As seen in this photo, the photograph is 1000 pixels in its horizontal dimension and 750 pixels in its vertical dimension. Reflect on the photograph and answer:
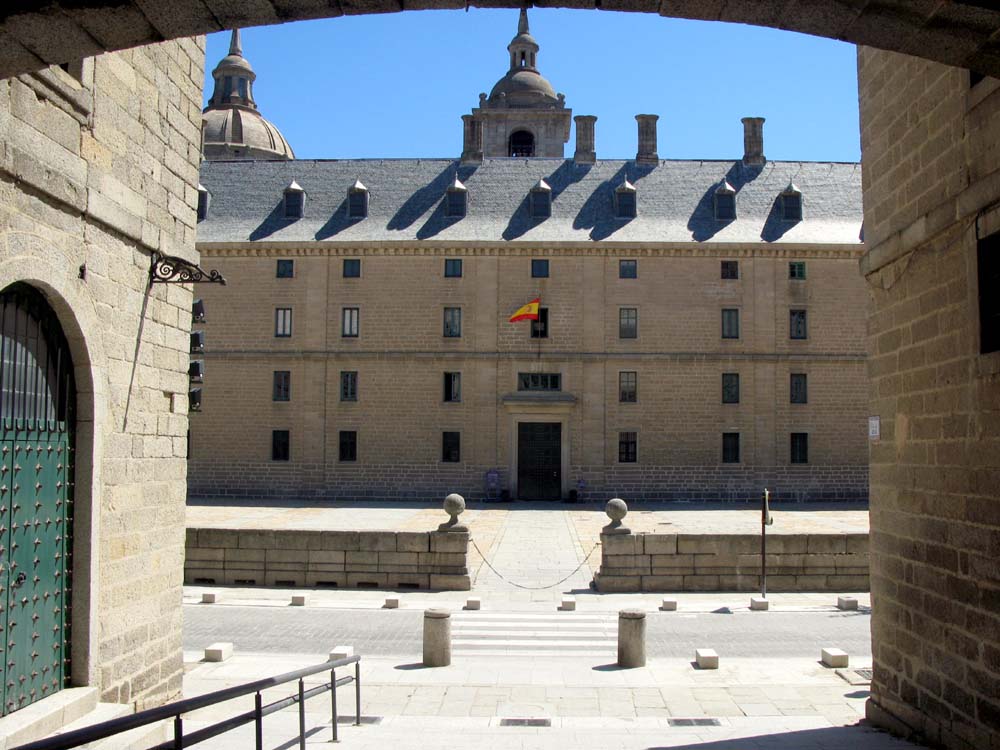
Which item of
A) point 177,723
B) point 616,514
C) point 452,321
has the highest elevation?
point 452,321

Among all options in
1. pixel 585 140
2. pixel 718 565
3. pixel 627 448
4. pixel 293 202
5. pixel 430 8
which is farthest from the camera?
pixel 585 140

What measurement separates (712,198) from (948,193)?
30384 millimetres

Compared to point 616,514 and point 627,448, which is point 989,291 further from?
point 627,448

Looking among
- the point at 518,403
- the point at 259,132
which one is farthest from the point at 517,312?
the point at 259,132

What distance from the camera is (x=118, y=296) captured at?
773cm

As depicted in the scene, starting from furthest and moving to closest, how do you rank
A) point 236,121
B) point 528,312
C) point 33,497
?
point 236,121
point 528,312
point 33,497

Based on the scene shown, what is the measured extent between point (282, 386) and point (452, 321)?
6803 mm

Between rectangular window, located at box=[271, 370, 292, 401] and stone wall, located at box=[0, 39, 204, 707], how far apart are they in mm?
25733

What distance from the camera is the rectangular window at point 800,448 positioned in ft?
112

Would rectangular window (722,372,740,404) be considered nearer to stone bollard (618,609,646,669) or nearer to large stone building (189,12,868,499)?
large stone building (189,12,868,499)

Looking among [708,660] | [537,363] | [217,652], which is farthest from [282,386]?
[708,660]

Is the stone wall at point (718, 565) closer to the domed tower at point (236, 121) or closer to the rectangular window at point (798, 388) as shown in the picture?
the rectangular window at point (798, 388)

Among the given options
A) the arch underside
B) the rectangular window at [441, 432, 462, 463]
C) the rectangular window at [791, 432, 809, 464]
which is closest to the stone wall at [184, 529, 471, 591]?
the arch underside

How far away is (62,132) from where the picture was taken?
22.4ft
